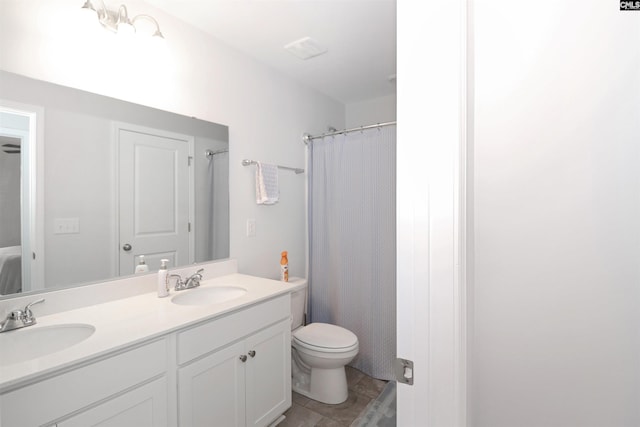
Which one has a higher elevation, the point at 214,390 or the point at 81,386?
the point at 81,386

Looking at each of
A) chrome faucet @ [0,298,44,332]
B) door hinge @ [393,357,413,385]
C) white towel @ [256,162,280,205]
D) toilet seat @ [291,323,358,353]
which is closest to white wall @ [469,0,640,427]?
door hinge @ [393,357,413,385]

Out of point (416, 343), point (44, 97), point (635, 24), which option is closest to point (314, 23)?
point (44, 97)

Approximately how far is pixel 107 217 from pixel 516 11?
1764 mm

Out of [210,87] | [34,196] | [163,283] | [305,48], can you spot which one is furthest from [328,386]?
[305,48]

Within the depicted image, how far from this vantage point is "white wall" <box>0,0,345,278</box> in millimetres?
1245

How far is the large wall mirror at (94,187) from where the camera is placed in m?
1.17

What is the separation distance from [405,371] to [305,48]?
6.72 feet

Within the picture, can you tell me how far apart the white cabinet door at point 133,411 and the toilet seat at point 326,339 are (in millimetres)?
965

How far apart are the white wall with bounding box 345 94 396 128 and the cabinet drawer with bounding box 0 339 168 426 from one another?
Answer: 8.83 feet

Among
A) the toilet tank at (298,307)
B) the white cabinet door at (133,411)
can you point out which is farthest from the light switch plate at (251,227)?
the white cabinet door at (133,411)

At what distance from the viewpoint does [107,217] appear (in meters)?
1.42

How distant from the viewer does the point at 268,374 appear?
157cm

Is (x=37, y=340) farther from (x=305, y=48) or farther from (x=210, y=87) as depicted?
(x=305, y=48)

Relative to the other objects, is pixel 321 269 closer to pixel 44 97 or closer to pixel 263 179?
pixel 263 179
